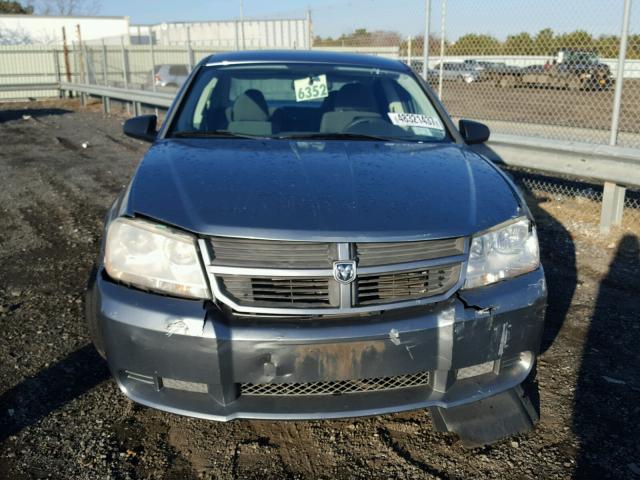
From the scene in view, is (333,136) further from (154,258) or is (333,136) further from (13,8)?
(13,8)

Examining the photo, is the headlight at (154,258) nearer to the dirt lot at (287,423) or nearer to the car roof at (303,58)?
the dirt lot at (287,423)

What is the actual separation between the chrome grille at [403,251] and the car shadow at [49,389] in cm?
161

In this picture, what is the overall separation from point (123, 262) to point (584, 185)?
7.32 m

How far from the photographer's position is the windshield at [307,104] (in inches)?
143

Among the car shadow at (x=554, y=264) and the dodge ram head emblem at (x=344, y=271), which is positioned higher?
the dodge ram head emblem at (x=344, y=271)

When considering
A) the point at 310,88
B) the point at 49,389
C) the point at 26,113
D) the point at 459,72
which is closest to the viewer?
the point at 49,389

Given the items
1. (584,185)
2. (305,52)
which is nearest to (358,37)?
(584,185)

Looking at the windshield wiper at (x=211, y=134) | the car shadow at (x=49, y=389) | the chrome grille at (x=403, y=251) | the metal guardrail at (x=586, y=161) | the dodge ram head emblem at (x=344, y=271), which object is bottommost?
the car shadow at (x=49, y=389)

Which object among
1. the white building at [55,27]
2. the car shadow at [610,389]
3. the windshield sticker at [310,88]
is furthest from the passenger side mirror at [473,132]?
the white building at [55,27]

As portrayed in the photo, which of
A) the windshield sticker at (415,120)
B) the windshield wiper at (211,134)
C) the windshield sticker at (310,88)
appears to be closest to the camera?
the windshield wiper at (211,134)

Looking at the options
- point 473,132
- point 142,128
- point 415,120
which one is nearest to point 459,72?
point 473,132

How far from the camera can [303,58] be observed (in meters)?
4.25

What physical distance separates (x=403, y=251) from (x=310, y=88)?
1989mm

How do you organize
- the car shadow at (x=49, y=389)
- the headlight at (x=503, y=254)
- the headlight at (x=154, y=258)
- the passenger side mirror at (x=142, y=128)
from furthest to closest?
the passenger side mirror at (x=142, y=128), the car shadow at (x=49, y=389), the headlight at (x=503, y=254), the headlight at (x=154, y=258)
